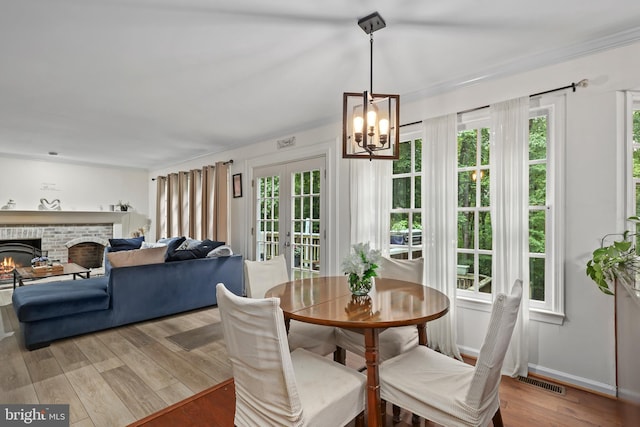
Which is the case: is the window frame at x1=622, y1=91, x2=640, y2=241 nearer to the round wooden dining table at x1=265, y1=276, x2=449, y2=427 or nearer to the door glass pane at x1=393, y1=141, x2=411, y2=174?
the round wooden dining table at x1=265, y1=276, x2=449, y2=427

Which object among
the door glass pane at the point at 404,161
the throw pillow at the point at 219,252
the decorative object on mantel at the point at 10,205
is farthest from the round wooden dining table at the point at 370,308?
the decorative object on mantel at the point at 10,205

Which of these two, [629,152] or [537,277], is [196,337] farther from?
[629,152]

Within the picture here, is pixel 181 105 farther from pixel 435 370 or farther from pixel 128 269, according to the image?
pixel 435 370

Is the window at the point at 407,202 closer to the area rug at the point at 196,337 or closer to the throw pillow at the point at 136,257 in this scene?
the area rug at the point at 196,337

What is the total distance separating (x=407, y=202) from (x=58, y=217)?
7191mm

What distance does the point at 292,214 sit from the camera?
14.8 feet

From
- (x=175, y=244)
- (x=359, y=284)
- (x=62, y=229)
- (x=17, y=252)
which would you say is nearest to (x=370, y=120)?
(x=359, y=284)

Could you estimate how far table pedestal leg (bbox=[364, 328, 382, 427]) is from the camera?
146cm

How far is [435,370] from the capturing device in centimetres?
157

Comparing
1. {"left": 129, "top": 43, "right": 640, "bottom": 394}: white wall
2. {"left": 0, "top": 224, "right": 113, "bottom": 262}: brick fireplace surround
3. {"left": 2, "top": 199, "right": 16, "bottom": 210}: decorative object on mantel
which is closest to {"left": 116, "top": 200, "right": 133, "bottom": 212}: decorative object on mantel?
{"left": 0, "top": 224, "right": 113, "bottom": 262}: brick fireplace surround

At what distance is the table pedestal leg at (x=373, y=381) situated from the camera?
1.46 meters

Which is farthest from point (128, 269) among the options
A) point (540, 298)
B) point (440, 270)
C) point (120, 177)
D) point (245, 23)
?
point (120, 177)

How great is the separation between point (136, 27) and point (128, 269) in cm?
250

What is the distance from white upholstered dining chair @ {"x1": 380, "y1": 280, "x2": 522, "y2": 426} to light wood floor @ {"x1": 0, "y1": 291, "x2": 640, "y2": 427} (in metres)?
0.56
